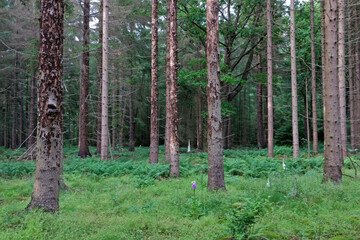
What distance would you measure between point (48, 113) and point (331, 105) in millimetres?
7090

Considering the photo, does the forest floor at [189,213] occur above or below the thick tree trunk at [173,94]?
below

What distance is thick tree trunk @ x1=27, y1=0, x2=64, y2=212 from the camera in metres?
4.72

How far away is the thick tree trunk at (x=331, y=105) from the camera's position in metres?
7.03

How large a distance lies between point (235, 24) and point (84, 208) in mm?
16132

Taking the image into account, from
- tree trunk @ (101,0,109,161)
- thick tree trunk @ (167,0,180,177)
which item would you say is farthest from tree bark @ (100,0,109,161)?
thick tree trunk @ (167,0,180,177)

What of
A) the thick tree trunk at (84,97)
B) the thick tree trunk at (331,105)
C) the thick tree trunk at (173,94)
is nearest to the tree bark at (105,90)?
the thick tree trunk at (84,97)

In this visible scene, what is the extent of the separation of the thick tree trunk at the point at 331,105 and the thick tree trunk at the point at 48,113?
679 centimetres

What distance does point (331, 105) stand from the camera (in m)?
7.18

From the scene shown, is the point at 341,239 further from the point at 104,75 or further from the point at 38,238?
the point at 104,75

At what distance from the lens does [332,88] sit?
23.7 ft

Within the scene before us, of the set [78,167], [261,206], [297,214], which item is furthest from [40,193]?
[78,167]

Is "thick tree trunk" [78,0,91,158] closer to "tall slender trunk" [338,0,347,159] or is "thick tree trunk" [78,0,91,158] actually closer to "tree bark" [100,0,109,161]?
"tree bark" [100,0,109,161]

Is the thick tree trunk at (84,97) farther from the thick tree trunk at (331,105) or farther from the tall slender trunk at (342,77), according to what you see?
the tall slender trunk at (342,77)

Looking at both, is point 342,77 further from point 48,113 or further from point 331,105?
point 48,113
